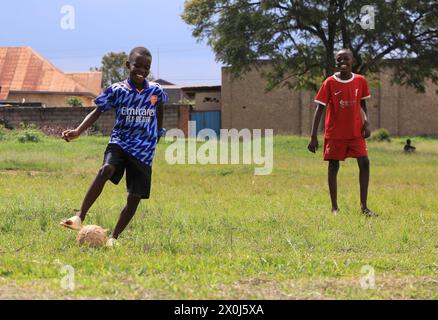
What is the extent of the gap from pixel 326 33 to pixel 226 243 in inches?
1012

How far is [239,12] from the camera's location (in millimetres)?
28406

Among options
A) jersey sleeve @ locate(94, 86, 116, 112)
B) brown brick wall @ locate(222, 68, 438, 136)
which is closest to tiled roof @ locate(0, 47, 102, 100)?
brown brick wall @ locate(222, 68, 438, 136)

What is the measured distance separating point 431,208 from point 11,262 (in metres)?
5.35

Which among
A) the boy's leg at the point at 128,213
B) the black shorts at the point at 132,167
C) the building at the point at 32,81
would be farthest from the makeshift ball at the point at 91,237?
the building at the point at 32,81

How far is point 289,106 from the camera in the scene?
43.0m

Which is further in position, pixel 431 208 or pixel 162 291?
pixel 431 208

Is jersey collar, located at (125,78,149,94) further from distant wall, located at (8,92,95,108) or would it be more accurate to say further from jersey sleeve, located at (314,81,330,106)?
distant wall, located at (8,92,95,108)

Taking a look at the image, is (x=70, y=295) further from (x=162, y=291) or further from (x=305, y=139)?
(x=305, y=139)

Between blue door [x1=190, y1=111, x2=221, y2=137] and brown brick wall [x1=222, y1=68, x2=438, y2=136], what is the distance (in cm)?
46

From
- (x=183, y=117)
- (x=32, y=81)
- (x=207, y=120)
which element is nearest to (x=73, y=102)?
(x=32, y=81)

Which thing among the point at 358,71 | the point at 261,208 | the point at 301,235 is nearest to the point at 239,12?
the point at 358,71

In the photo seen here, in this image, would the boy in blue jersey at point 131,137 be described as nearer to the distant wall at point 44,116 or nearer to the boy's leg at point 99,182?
the boy's leg at point 99,182

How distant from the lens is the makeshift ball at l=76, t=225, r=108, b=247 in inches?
217
